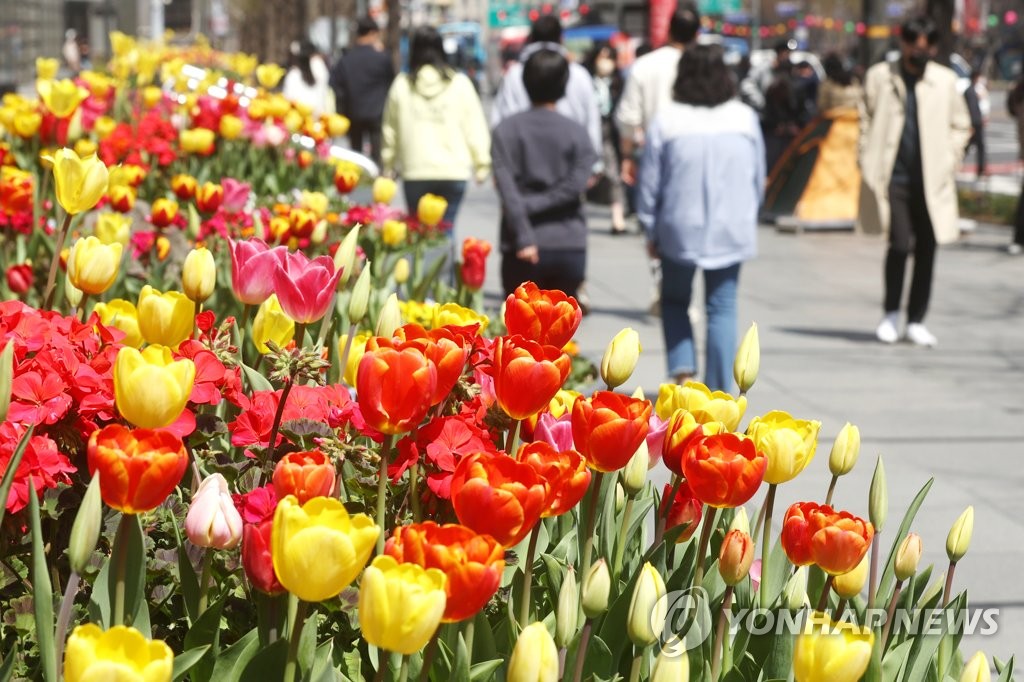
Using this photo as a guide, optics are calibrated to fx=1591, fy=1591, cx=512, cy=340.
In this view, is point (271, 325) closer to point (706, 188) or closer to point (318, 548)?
point (318, 548)

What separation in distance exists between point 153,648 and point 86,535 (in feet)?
0.82

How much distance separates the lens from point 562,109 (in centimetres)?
955

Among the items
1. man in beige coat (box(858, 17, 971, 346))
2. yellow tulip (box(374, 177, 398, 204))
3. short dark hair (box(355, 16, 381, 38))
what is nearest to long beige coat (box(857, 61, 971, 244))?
man in beige coat (box(858, 17, 971, 346))

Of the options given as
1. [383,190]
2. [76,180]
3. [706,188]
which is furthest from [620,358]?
[706,188]

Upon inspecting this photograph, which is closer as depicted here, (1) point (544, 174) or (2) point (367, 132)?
(1) point (544, 174)

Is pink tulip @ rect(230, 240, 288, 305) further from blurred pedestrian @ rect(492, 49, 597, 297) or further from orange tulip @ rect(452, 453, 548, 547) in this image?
blurred pedestrian @ rect(492, 49, 597, 297)

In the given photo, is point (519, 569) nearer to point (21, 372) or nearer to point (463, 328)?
point (463, 328)

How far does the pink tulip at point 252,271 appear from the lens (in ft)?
7.66

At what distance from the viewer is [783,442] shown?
6.57 feet

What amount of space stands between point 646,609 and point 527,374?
1.19 ft

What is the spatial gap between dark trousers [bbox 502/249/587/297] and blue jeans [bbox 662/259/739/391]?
1.56 ft

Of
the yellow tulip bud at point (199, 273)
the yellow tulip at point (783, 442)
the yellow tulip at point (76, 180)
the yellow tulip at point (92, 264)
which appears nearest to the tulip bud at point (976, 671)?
the yellow tulip at point (783, 442)

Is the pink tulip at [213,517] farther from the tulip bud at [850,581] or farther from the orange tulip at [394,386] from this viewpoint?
the tulip bud at [850,581]

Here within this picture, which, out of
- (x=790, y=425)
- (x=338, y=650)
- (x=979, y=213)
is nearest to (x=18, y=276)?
(x=338, y=650)
